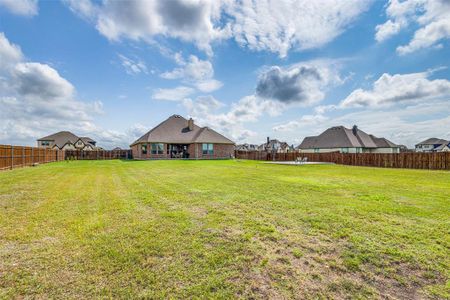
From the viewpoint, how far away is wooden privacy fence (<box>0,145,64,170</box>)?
15578mm

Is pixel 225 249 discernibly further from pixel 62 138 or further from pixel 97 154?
pixel 62 138

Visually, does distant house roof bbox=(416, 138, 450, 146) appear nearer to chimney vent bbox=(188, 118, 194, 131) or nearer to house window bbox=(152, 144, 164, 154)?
chimney vent bbox=(188, 118, 194, 131)

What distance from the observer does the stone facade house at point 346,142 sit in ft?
144

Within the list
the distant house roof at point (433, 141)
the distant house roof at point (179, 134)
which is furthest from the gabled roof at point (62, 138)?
the distant house roof at point (433, 141)

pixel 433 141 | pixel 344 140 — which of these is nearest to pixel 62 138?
pixel 344 140

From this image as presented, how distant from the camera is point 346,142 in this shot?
43625 mm

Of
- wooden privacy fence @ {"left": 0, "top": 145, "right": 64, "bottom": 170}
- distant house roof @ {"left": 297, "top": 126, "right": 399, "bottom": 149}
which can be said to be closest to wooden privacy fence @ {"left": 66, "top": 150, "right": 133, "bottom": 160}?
wooden privacy fence @ {"left": 0, "top": 145, "right": 64, "bottom": 170}

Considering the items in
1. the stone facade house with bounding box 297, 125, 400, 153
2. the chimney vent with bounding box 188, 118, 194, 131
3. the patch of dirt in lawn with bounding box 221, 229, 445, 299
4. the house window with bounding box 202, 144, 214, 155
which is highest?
the chimney vent with bounding box 188, 118, 194, 131

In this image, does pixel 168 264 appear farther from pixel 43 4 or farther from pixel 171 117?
pixel 171 117

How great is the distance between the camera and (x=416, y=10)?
44.4 ft

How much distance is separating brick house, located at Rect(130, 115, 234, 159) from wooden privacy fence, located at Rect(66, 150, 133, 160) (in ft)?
26.3

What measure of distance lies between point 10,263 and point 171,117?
36333 mm

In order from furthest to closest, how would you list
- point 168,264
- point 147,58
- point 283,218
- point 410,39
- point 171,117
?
point 171,117, point 147,58, point 410,39, point 283,218, point 168,264

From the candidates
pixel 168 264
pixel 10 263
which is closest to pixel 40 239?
pixel 10 263
